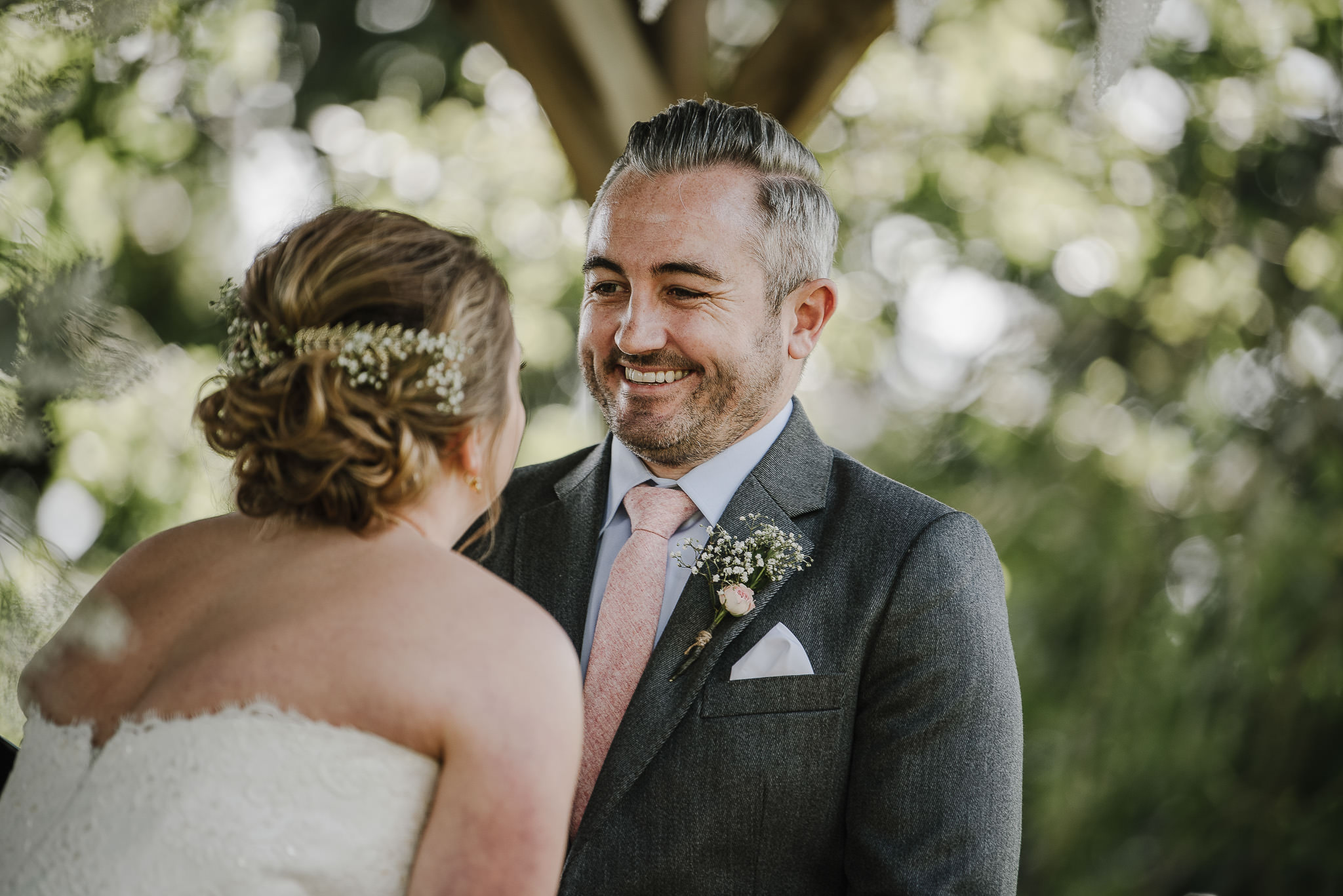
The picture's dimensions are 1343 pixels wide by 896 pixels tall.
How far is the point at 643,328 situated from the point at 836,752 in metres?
0.91

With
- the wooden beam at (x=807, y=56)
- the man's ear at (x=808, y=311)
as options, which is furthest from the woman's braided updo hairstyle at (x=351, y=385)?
the wooden beam at (x=807, y=56)

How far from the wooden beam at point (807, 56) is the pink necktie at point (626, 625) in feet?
4.78

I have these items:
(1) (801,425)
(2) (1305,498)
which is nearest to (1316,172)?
(2) (1305,498)

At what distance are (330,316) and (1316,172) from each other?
450cm

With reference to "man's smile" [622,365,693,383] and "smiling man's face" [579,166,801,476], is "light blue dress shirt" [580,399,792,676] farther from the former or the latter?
"man's smile" [622,365,693,383]

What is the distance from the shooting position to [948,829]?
6.48 ft

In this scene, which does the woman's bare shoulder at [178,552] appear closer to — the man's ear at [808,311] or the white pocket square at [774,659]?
the white pocket square at [774,659]

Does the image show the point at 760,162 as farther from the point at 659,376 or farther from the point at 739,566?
Result: the point at 739,566

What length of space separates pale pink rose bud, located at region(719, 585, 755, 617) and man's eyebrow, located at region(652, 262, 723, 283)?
25.4 inches

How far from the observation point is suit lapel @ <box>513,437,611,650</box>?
91.1 inches

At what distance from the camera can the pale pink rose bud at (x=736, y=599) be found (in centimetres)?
207

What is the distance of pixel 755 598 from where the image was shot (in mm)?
2129

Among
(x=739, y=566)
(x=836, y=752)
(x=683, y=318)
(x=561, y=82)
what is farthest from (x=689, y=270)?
(x=561, y=82)

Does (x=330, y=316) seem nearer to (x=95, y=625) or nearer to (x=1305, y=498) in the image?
(x=95, y=625)
